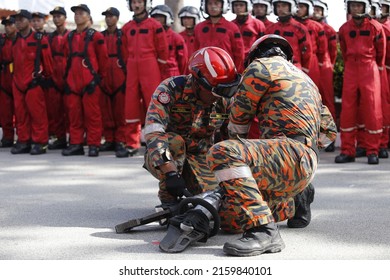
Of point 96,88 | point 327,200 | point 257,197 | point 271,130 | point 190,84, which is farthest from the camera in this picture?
point 96,88

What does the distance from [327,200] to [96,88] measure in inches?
175

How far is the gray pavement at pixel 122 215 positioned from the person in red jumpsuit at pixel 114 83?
151 centimetres

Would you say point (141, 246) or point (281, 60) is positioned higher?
point (281, 60)

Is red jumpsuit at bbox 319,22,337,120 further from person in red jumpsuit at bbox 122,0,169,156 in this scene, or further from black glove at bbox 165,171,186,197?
black glove at bbox 165,171,186,197

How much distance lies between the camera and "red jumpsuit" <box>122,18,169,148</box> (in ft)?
32.9

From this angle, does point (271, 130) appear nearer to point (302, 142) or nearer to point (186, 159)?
point (302, 142)

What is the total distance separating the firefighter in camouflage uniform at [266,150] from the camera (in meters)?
4.65

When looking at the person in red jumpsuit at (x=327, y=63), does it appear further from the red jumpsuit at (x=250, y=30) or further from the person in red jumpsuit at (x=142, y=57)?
the person in red jumpsuit at (x=142, y=57)

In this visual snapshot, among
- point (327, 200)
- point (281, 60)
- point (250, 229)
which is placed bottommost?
point (327, 200)

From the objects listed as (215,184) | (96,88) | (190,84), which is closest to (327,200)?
(215,184)

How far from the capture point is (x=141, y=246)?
4.95 metres

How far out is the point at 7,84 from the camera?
1154 cm

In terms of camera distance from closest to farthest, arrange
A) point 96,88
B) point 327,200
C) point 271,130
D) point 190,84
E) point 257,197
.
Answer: point 257,197 < point 271,130 < point 190,84 < point 327,200 < point 96,88

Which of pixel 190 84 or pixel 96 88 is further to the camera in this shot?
pixel 96 88
